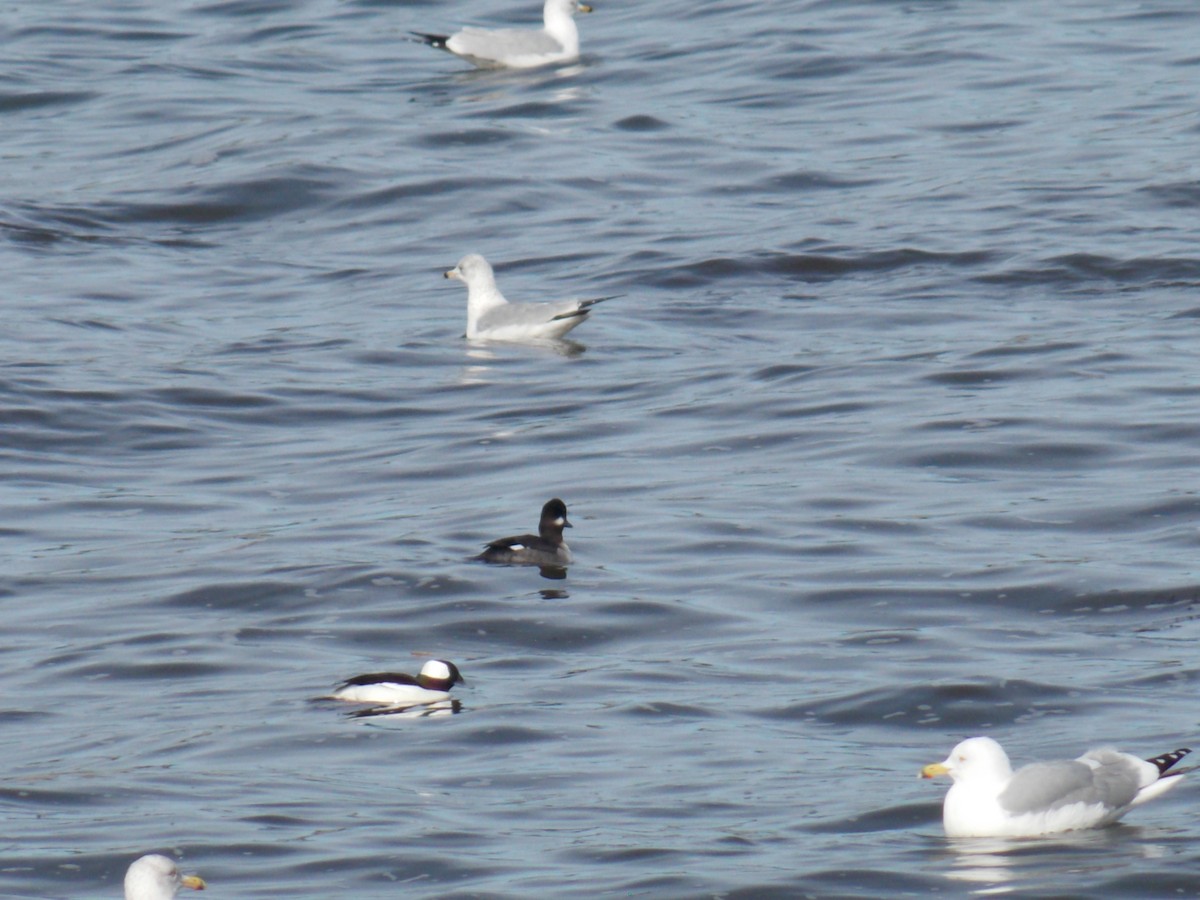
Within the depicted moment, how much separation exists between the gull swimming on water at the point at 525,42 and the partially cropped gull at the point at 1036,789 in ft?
78.3

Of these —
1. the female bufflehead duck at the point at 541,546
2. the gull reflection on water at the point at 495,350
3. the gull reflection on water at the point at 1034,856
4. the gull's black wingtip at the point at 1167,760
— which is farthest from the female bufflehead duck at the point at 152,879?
the gull reflection on water at the point at 495,350

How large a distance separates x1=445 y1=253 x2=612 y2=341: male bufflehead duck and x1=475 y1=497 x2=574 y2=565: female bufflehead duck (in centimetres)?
632

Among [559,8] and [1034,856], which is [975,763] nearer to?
[1034,856]

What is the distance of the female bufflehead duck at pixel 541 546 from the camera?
43.7 feet

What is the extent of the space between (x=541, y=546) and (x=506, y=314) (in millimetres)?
6970

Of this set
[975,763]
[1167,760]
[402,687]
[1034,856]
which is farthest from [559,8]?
[1034,856]

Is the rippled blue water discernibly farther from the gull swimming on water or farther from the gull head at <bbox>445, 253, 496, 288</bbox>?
the gull head at <bbox>445, 253, 496, 288</bbox>

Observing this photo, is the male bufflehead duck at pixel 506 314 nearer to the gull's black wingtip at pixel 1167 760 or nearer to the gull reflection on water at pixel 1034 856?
the gull's black wingtip at pixel 1167 760

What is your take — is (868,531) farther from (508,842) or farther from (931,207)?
(931,207)

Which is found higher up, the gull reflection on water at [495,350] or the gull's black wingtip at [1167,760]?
the gull reflection on water at [495,350]

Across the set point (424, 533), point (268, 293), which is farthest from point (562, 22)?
point (424, 533)

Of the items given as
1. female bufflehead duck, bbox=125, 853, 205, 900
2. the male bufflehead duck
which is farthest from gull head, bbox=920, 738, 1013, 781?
the male bufflehead duck

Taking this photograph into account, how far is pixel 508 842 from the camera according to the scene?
8.84 metres

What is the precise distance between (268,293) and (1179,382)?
372 inches
